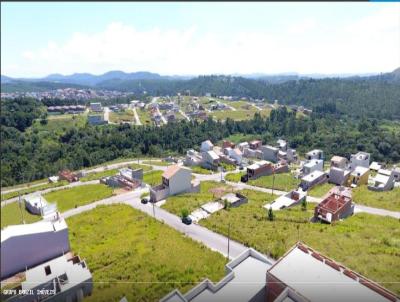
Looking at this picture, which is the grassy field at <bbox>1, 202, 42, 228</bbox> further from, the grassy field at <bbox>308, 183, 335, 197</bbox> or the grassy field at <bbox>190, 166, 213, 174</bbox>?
the grassy field at <bbox>190, 166, 213, 174</bbox>

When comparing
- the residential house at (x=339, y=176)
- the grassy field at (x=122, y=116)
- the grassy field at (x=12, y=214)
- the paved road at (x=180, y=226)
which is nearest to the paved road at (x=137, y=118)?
the grassy field at (x=122, y=116)

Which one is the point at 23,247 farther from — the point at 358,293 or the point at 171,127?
the point at 171,127

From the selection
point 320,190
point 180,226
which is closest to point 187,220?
point 180,226

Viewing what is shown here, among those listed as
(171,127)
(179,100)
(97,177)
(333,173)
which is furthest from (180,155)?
(179,100)

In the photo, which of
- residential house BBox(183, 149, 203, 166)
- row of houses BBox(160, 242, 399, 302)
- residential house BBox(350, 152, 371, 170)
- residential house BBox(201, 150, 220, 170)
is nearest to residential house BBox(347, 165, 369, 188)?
residential house BBox(350, 152, 371, 170)

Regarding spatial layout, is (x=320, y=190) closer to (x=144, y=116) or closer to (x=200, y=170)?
(x=200, y=170)

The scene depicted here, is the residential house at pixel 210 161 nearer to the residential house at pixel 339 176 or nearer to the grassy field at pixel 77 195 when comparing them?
the residential house at pixel 339 176
